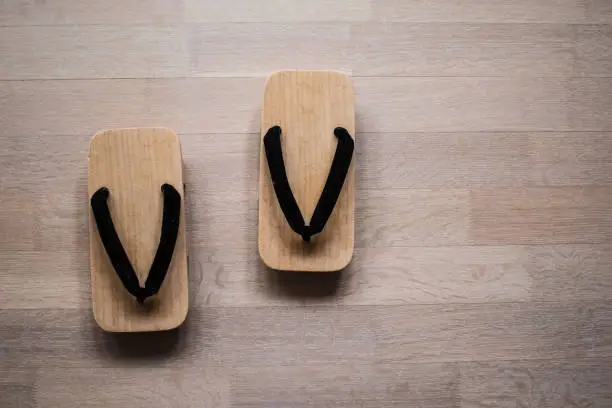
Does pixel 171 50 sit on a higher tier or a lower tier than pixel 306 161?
higher

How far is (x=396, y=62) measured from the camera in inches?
31.2

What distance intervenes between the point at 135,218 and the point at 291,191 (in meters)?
0.20

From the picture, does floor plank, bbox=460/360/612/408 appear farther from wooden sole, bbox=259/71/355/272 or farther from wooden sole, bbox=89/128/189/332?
wooden sole, bbox=89/128/189/332

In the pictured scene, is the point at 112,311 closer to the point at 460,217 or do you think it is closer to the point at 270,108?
the point at 270,108

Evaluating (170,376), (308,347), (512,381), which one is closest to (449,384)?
(512,381)

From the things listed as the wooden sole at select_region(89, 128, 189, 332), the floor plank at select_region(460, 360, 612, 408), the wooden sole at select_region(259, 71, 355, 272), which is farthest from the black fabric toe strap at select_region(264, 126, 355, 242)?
the floor plank at select_region(460, 360, 612, 408)

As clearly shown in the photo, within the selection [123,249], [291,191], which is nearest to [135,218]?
[123,249]

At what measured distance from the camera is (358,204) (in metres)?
0.79

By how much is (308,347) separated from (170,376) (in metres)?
0.19

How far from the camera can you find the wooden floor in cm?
77

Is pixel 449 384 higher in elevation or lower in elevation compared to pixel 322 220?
lower

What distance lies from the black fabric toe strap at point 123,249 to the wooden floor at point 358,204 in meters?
0.06

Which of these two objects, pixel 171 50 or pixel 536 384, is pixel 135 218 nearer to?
pixel 171 50

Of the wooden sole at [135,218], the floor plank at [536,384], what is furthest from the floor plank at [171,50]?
the floor plank at [536,384]
